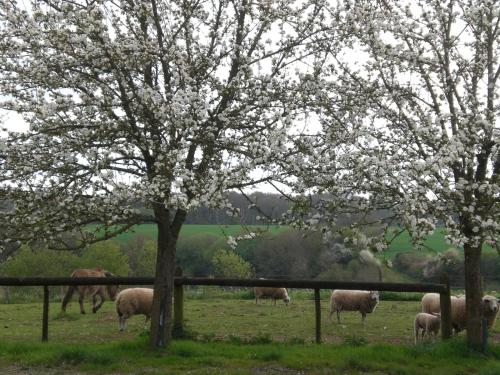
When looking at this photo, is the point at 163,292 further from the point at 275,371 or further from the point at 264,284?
the point at 264,284

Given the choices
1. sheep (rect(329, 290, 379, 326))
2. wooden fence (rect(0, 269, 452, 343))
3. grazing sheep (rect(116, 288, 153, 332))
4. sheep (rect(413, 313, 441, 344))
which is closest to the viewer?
wooden fence (rect(0, 269, 452, 343))

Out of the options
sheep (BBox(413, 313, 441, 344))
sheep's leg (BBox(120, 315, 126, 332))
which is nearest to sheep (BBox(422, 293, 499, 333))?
sheep (BBox(413, 313, 441, 344))

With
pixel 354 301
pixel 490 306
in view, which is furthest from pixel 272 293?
pixel 490 306

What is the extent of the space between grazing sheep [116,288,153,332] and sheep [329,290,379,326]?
5795 millimetres

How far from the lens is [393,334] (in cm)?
1534

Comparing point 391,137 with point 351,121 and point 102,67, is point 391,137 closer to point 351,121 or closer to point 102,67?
point 351,121

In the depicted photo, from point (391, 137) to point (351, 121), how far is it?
79 cm

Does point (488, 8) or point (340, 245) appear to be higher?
point (488, 8)

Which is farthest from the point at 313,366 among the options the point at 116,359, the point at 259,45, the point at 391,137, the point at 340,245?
the point at 259,45

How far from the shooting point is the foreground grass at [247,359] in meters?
9.86

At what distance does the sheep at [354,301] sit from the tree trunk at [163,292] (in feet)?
27.7

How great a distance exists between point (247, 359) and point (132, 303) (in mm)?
5966

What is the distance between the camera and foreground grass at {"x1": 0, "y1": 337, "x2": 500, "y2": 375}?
9859mm

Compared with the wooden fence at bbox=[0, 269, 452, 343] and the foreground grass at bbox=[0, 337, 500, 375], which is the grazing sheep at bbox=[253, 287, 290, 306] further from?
the foreground grass at bbox=[0, 337, 500, 375]
